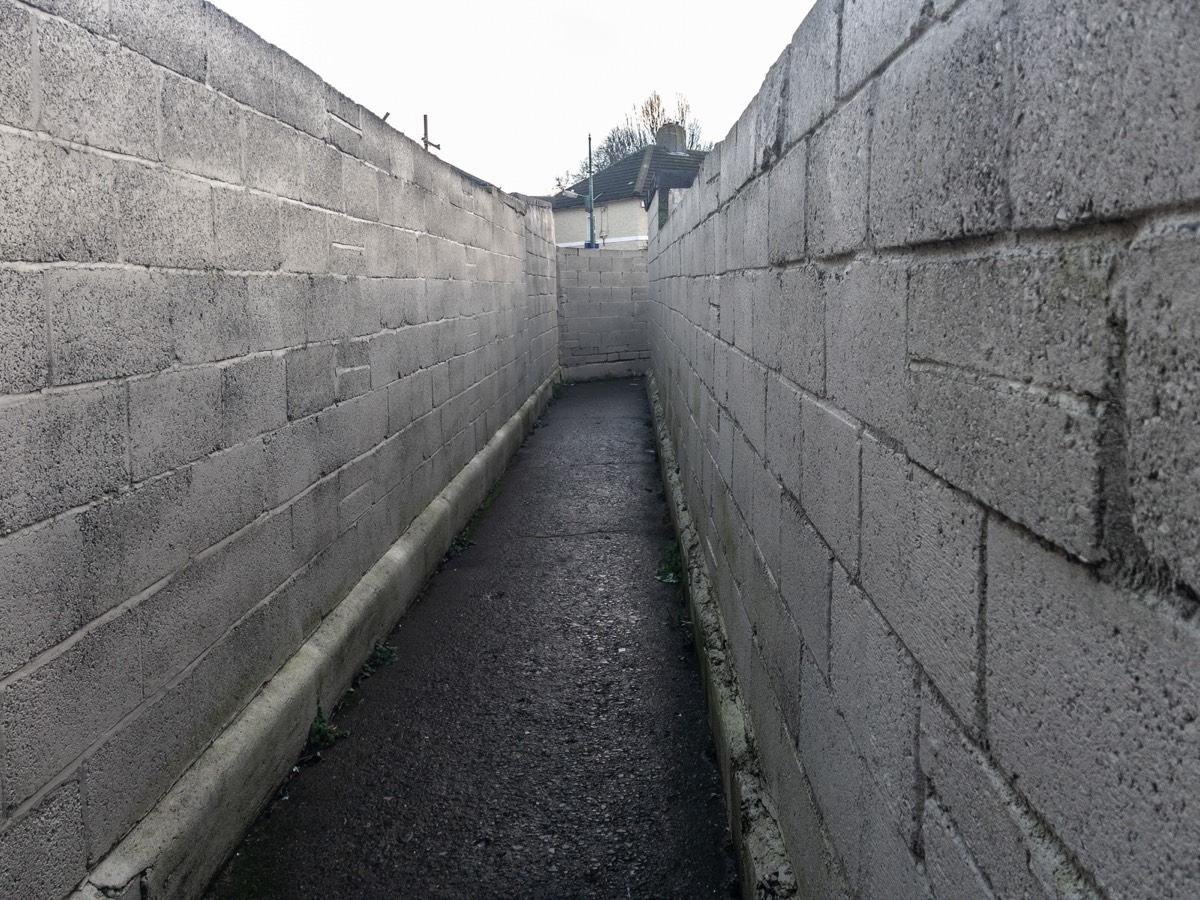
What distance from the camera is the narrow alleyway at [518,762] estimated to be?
10.3 feet

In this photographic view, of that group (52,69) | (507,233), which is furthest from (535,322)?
(52,69)

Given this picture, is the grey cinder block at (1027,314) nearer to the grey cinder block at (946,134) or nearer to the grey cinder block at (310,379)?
the grey cinder block at (946,134)

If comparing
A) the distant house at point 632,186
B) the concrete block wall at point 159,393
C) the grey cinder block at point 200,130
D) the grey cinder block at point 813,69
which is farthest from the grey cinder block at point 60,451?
the distant house at point 632,186

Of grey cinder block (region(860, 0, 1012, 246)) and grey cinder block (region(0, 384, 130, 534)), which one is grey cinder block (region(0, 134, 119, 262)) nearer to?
grey cinder block (region(0, 384, 130, 534))

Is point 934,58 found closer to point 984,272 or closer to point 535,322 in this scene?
point 984,272

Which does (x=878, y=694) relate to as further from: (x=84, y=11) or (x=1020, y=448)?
(x=84, y=11)

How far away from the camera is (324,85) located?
4.42m

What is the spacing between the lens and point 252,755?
3367mm

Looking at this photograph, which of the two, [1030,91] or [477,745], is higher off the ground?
[1030,91]

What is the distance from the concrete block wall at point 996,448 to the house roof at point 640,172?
34.2 metres

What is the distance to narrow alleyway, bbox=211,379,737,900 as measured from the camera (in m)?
3.13

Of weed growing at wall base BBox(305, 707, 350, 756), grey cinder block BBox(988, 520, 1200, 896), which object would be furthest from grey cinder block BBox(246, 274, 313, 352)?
grey cinder block BBox(988, 520, 1200, 896)

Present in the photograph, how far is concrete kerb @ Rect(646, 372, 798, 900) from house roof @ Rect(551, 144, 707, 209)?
104 ft

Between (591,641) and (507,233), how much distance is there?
6003 mm
